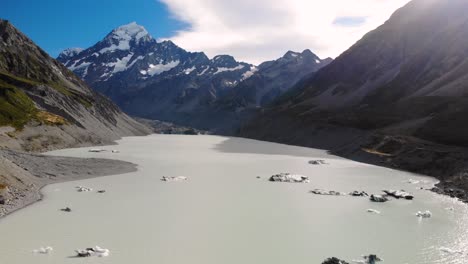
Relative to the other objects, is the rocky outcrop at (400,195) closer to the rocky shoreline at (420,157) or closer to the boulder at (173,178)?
the rocky shoreline at (420,157)

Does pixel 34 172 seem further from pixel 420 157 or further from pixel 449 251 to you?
pixel 420 157

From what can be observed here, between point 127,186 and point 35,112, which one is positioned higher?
point 35,112

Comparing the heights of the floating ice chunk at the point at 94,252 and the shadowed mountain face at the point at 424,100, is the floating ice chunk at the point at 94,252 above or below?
below

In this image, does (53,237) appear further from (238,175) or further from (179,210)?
(238,175)

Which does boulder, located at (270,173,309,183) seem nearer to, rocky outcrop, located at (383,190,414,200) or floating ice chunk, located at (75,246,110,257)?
rocky outcrop, located at (383,190,414,200)

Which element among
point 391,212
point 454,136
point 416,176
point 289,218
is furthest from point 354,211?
point 454,136

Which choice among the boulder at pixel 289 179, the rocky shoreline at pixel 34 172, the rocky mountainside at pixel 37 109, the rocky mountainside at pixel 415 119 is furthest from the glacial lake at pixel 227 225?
the rocky mountainside at pixel 37 109

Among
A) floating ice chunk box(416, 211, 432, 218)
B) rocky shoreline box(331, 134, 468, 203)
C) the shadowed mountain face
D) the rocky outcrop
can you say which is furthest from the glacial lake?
the shadowed mountain face

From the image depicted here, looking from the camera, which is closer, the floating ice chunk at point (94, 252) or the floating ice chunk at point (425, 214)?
the floating ice chunk at point (94, 252)
